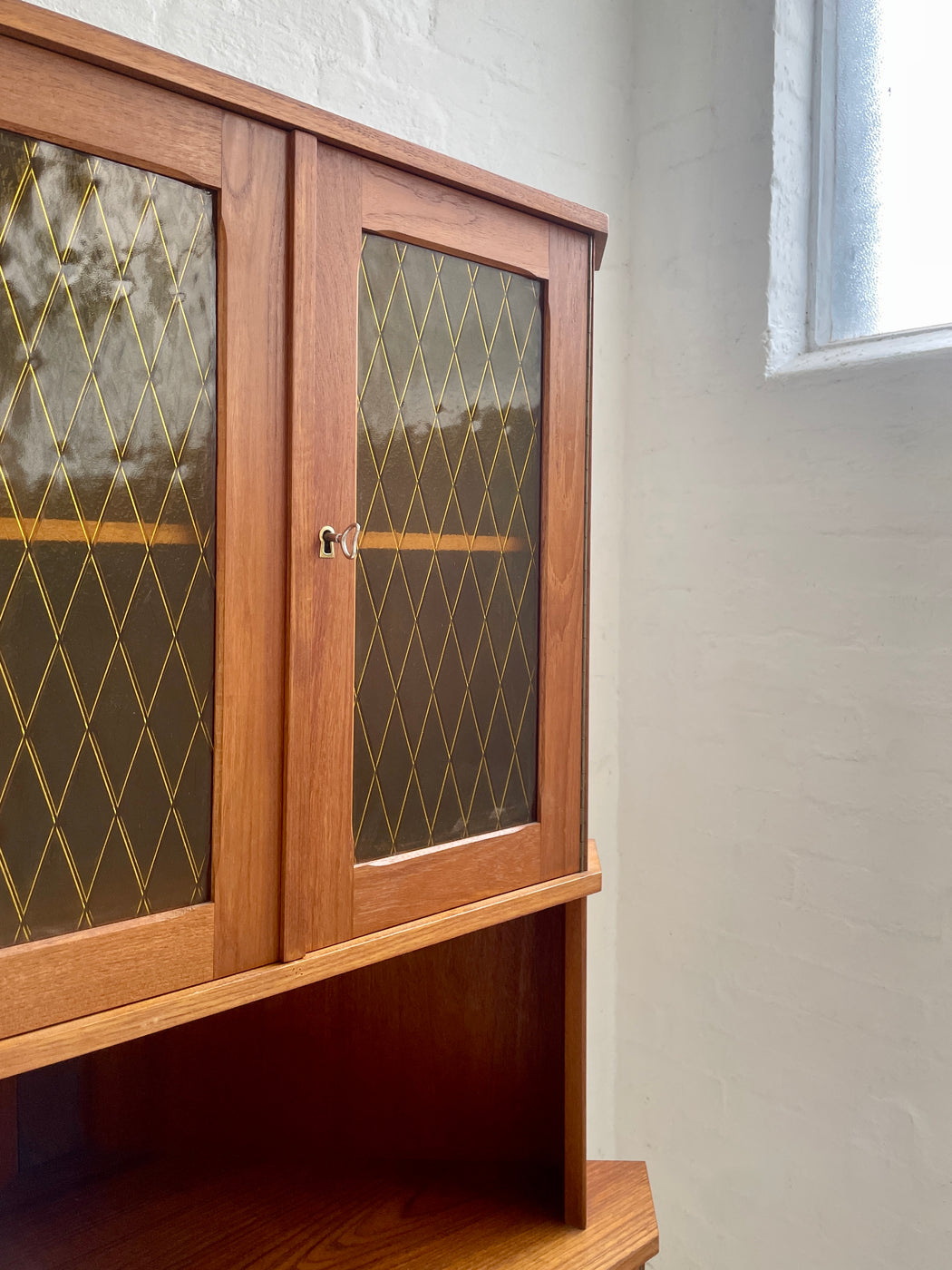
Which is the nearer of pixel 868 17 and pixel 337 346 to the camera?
pixel 337 346

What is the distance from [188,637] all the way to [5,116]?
1.22ft

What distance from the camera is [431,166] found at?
2.89 feet

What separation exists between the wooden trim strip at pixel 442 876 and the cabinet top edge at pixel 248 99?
2.02 feet

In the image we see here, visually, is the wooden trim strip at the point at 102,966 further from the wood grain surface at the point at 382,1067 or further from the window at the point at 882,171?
the window at the point at 882,171

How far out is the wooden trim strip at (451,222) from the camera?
0.86m

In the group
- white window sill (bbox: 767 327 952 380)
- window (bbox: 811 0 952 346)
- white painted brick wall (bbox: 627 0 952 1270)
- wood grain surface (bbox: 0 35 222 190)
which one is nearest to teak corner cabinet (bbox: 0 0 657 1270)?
wood grain surface (bbox: 0 35 222 190)

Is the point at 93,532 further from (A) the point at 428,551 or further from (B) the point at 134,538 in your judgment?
(A) the point at 428,551

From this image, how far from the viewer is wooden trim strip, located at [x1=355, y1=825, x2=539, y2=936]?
88 centimetres

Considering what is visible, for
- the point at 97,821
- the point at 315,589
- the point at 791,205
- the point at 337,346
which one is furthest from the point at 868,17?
the point at 97,821

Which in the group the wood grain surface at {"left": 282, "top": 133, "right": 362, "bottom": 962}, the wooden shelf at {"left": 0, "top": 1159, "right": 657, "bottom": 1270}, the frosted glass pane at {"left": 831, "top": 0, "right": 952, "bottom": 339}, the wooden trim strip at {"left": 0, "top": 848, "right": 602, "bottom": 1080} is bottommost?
the wooden shelf at {"left": 0, "top": 1159, "right": 657, "bottom": 1270}

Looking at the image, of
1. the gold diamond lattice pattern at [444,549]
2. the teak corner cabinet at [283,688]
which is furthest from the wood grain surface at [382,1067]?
the gold diamond lattice pattern at [444,549]

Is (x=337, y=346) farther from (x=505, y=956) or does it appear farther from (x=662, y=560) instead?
(x=662, y=560)

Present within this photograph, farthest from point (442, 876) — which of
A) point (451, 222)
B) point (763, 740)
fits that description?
point (763, 740)

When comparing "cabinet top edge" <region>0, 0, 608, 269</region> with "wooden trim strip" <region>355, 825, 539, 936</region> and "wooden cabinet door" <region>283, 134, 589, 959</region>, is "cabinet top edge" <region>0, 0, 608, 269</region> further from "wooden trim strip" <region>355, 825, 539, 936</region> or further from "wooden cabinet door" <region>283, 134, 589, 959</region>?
"wooden trim strip" <region>355, 825, 539, 936</region>
